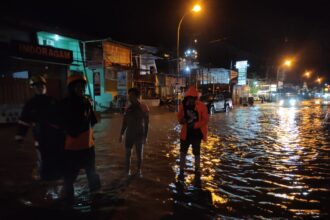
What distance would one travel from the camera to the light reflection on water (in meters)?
4.99

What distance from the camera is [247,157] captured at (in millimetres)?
8898

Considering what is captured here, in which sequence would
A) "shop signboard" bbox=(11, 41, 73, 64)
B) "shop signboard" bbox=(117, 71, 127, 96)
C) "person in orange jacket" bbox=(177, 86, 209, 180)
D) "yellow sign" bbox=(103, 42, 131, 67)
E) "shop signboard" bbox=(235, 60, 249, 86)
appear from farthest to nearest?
"shop signboard" bbox=(235, 60, 249, 86)
"yellow sign" bbox=(103, 42, 131, 67)
"shop signboard" bbox=(117, 71, 127, 96)
"shop signboard" bbox=(11, 41, 73, 64)
"person in orange jacket" bbox=(177, 86, 209, 180)

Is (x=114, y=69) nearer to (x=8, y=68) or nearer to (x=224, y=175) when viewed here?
(x=8, y=68)

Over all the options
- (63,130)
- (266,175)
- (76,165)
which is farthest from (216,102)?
(63,130)

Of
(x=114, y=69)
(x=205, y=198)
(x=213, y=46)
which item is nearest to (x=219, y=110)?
(x=114, y=69)

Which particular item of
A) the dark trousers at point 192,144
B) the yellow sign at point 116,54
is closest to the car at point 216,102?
the yellow sign at point 116,54

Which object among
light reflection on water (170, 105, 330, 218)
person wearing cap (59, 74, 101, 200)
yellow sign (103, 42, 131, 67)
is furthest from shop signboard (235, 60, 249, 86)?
person wearing cap (59, 74, 101, 200)

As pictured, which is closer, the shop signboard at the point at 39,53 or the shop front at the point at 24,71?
the shop front at the point at 24,71

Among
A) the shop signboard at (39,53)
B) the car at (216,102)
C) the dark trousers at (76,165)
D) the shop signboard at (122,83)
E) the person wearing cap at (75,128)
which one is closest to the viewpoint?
the person wearing cap at (75,128)

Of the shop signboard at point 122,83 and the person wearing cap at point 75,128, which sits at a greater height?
the shop signboard at point 122,83

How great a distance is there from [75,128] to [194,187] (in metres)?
2.68

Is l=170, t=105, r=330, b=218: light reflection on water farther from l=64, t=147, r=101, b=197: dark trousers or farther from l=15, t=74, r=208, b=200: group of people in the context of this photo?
l=15, t=74, r=208, b=200: group of people

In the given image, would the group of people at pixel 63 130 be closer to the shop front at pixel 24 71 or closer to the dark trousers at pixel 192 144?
the dark trousers at pixel 192 144

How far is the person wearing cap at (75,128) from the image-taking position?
4477mm
